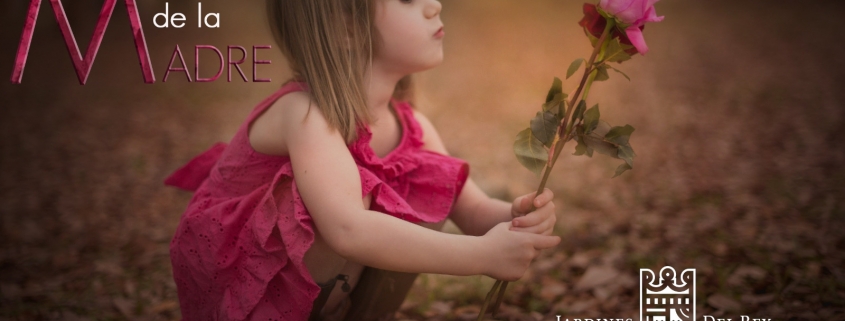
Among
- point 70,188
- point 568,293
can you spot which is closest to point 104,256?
point 70,188

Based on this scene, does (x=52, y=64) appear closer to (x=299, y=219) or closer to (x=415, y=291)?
(x=415, y=291)

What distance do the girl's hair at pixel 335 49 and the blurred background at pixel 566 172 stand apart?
27 cm

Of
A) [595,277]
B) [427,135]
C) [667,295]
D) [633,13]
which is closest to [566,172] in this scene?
[595,277]

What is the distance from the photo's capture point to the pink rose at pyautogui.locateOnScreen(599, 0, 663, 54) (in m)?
1.31

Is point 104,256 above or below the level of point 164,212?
below

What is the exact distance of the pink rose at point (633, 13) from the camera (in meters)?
1.31

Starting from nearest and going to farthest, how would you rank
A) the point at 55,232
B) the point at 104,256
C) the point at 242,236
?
1. the point at 242,236
2. the point at 104,256
3. the point at 55,232

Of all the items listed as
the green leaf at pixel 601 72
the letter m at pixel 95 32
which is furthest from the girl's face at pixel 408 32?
the letter m at pixel 95 32

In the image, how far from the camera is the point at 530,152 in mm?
1397

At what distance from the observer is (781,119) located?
176 inches

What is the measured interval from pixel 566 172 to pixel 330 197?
2.71 meters

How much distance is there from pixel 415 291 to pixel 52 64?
697cm

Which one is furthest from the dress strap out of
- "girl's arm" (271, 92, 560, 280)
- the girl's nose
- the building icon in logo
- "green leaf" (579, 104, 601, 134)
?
the building icon in logo

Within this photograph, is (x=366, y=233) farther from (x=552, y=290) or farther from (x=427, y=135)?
(x=552, y=290)
